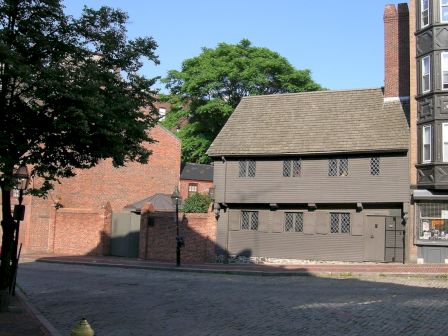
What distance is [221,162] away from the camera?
30000mm

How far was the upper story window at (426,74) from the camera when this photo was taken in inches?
980

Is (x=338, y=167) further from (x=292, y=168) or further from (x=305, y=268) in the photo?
(x=305, y=268)

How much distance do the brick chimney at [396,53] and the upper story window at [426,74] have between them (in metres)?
2.51

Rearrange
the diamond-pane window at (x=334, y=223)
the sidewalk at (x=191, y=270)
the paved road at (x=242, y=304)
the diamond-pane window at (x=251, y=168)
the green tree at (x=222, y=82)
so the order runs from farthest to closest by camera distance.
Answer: the green tree at (x=222, y=82) → the diamond-pane window at (x=251, y=168) → the diamond-pane window at (x=334, y=223) → the sidewalk at (x=191, y=270) → the paved road at (x=242, y=304)

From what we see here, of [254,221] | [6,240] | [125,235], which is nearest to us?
[6,240]

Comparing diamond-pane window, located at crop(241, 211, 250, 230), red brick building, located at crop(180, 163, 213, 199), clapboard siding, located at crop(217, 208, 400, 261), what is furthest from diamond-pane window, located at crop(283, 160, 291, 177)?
red brick building, located at crop(180, 163, 213, 199)

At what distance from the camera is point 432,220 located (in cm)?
2477

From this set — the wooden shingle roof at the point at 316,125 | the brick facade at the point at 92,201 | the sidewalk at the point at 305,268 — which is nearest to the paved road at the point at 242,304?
the sidewalk at the point at 305,268

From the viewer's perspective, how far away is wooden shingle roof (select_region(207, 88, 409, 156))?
26.9 meters

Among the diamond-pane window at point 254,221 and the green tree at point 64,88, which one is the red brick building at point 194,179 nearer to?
the diamond-pane window at point 254,221

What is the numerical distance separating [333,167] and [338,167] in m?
0.26

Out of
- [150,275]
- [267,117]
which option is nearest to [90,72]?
[150,275]

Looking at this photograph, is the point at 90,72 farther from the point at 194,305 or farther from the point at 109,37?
the point at 194,305

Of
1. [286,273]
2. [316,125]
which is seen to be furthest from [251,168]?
[286,273]
